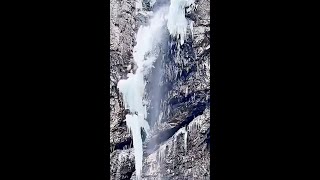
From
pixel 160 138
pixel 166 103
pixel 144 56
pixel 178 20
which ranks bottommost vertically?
pixel 160 138

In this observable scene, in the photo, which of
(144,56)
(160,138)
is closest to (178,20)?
(144,56)

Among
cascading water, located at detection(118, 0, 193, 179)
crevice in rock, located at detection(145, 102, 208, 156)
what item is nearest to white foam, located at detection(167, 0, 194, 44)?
cascading water, located at detection(118, 0, 193, 179)

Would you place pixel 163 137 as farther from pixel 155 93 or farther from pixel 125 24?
pixel 125 24

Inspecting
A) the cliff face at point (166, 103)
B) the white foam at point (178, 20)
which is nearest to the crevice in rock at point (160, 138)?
the cliff face at point (166, 103)

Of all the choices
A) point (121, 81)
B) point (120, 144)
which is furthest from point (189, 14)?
point (120, 144)

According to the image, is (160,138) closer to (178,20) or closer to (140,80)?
(140,80)

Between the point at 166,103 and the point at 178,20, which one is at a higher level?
the point at 178,20
